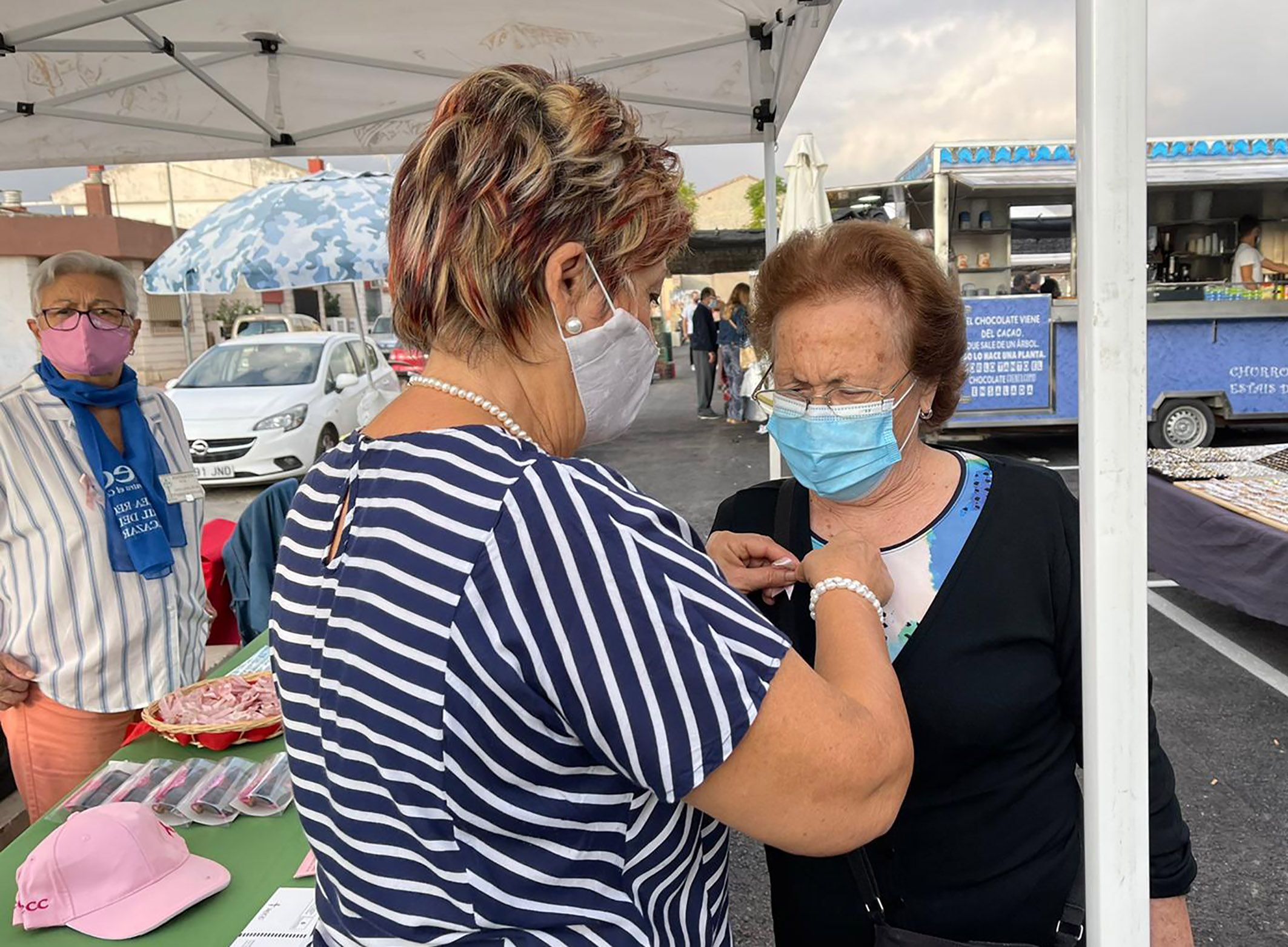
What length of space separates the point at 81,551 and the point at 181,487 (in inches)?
15.6

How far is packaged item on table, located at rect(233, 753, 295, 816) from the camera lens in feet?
6.52

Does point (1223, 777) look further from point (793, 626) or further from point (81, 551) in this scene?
point (81, 551)

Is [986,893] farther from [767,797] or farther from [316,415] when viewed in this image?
[316,415]

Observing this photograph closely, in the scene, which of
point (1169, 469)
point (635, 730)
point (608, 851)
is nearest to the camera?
point (635, 730)

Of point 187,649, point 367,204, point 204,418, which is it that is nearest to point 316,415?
point 204,418

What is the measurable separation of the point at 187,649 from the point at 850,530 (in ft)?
7.26

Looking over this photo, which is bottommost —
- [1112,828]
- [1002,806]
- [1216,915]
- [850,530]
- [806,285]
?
[1216,915]

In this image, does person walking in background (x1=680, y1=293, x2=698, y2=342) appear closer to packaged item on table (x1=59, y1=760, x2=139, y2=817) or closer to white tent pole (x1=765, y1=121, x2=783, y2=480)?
white tent pole (x1=765, y1=121, x2=783, y2=480)

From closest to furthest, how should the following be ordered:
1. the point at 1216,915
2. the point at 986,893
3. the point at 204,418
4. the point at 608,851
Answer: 1. the point at 608,851
2. the point at 986,893
3. the point at 1216,915
4. the point at 204,418

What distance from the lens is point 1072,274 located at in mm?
11578

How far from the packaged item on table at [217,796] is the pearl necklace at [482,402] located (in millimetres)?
1494

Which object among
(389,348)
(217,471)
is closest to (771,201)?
(217,471)

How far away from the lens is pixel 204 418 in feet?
32.6

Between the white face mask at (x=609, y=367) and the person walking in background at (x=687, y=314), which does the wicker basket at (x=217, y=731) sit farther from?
the person walking in background at (x=687, y=314)
